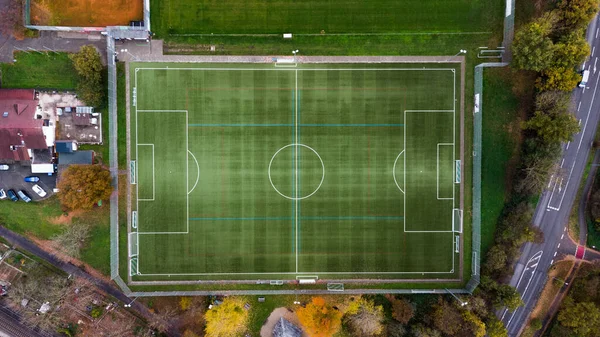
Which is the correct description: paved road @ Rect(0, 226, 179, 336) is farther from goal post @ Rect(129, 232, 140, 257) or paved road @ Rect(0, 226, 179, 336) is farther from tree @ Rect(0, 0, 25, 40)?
tree @ Rect(0, 0, 25, 40)

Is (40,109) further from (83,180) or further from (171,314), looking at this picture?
(171,314)

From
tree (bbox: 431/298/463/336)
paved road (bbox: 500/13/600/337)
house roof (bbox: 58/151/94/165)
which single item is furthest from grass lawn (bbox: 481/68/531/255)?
house roof (bbox: 58/151/94/165)

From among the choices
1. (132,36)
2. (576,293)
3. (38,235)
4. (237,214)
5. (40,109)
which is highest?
(132,36)

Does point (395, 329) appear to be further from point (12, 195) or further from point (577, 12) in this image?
point (12, 195)

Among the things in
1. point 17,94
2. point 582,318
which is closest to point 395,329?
point 582,318

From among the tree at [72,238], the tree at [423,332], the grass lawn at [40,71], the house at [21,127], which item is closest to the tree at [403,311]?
the tree at [423,332]

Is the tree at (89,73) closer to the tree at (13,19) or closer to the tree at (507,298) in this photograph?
the tree at (13,19)

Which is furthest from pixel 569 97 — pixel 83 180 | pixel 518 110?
pixel 83 180
